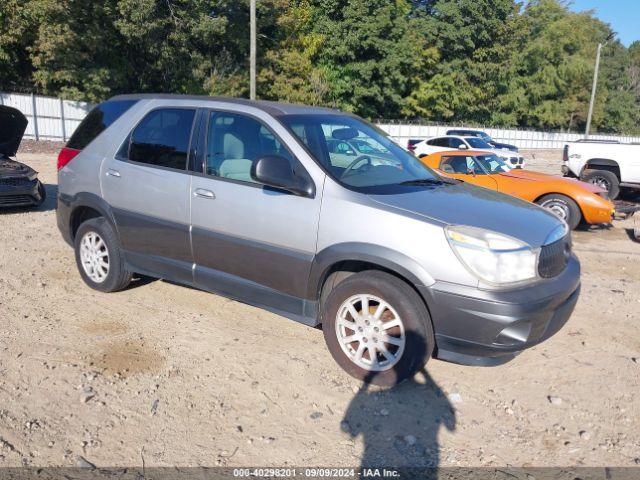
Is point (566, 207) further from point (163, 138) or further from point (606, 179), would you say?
point (163, 138)

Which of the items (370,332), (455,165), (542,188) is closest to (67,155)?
(370,332)

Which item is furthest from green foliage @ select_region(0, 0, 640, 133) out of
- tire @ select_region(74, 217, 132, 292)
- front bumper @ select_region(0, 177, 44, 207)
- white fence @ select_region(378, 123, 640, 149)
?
tire @ select_region(74, 217, 132, 292)

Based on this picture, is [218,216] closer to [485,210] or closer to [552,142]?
[485,210]

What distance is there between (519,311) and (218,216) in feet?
7.61

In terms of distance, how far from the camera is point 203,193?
4.47m

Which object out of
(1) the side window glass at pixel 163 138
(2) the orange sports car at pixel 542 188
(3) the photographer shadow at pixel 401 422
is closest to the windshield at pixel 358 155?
(1) the side window glass at pixel 163 138

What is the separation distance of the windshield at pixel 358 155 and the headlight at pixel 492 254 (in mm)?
719

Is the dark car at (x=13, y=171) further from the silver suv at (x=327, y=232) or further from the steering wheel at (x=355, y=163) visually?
the steering wheel at (x=355, y=163)

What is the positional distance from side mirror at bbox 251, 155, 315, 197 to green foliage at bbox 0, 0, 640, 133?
88.8ft

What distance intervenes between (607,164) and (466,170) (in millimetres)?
5563

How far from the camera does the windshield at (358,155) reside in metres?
4.12

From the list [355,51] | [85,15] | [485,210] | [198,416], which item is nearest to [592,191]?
[485,210]

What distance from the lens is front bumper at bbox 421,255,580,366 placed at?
3424mm

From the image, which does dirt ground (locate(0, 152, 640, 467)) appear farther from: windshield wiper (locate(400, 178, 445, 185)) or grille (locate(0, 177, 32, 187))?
grille (locate(0, 177, 32, 187))
